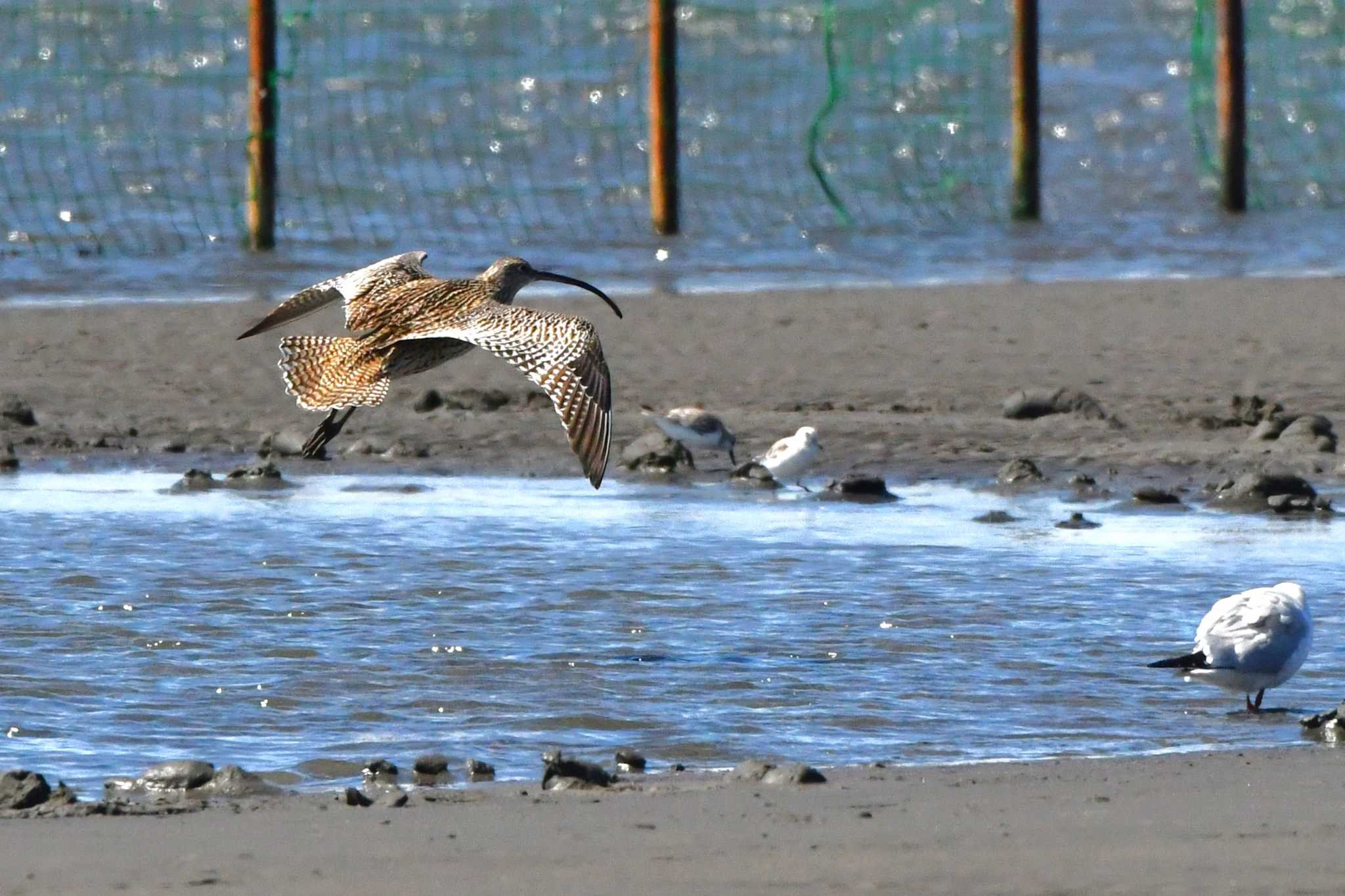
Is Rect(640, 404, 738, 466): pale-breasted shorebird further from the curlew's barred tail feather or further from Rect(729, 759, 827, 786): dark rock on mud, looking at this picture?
Rect(729, 759, 827, 786): dark rock on mud

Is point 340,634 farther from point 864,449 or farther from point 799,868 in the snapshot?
point 864,449

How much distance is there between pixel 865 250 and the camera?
1650 cm

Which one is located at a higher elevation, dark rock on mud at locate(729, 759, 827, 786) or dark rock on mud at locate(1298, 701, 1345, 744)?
dark rock on mud at locate(729, 759, 827, 786)

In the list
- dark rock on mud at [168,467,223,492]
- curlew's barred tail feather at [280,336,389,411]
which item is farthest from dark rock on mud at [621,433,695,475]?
curlew's barred tail feather at [280,336,389,411]

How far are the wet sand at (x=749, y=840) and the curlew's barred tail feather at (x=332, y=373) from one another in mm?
3268

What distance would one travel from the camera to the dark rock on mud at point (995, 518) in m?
8.88

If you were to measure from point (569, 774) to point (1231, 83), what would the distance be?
1257cm

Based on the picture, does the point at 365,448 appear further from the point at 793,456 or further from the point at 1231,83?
the point at 1231,83

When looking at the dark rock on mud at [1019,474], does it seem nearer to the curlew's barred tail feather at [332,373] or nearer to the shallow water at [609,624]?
the shallow water at [609,624]

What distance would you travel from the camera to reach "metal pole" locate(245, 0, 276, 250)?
15195 mm

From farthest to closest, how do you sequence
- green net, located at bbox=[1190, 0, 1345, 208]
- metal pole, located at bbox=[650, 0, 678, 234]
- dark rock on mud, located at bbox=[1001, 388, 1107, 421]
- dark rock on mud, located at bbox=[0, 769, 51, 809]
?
1. green net, located at bbox=[1190, 0, 1345, 208]
2. metal pole, located at bbox=[650, 0, 678, 234]
3. dark rock on mud, located at bbox=[1001, 388, 1107, 421]
4. dark rock on mud, located at bbox=[0, 769, 51, 809]

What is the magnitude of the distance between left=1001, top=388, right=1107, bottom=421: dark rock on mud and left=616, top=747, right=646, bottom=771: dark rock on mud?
5.80 metres

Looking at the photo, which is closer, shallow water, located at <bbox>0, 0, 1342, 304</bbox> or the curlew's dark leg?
the curlew's dark leg

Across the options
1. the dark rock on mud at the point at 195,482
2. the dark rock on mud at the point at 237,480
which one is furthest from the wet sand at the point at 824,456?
the dark rock on mud at the point at 195,482
